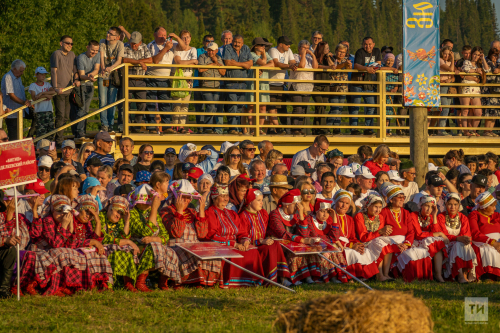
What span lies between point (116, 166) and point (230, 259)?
281 cm

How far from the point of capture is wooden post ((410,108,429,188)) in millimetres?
12102

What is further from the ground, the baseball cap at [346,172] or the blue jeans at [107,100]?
the blue jeans at [107,100]

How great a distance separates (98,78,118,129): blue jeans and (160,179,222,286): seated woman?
535 centimetres

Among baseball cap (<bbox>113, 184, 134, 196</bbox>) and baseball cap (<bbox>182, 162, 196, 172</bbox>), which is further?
baseball cap (<bbox>182, 162, 196, 172</bbox>)

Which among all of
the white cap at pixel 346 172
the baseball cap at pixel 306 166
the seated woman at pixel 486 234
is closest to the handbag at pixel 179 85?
the baseball cap at pixel 306 166

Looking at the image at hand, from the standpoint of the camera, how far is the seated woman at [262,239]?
8.67 metres

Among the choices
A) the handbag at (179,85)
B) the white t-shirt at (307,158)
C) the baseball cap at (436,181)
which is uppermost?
the handbag at (179,85)

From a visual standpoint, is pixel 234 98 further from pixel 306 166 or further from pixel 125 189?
pixel 125 189

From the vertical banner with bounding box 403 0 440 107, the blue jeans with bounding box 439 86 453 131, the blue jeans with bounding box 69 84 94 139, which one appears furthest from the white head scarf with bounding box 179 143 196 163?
the blue jeans with bounding box 439 86 453 131

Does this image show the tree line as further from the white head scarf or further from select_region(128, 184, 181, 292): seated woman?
select_region(128, 184, 181, 292): seated woman

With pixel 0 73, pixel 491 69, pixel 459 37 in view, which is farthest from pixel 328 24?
pixel 491 69

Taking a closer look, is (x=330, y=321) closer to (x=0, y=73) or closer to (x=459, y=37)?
(x=0, y=73)

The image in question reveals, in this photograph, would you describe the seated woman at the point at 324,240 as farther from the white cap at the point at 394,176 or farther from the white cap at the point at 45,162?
the white cap at the point at 45,162
